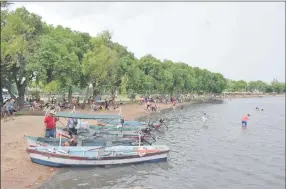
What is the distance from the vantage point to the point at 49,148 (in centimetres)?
2100

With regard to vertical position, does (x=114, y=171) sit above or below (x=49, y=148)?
below

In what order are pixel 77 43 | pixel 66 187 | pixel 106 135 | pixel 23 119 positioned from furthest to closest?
pixel 77 43 → pixel 23 119 → pixel 106 135 → pixel 66 187

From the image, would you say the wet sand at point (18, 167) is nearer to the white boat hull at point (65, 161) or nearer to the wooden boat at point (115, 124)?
the white boat hull at point (65, 161)

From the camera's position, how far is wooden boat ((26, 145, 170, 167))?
20875 millimetres

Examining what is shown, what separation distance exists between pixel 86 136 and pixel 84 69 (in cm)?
2481

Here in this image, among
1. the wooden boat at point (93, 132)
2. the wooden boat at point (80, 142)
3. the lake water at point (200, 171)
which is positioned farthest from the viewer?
the wooden boat at point (93, 132)

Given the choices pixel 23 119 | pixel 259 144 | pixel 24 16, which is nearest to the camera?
pixel 259 144

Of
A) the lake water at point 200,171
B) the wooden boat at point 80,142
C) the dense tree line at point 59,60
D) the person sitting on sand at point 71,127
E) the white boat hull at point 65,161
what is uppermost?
the dense tree line at point 59,60

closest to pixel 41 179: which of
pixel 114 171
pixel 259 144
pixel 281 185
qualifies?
pixel 114 171

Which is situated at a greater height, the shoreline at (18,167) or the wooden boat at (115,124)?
the wooden boat at (115,124)

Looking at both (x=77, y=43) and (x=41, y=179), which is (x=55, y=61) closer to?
(x=77, y=43)

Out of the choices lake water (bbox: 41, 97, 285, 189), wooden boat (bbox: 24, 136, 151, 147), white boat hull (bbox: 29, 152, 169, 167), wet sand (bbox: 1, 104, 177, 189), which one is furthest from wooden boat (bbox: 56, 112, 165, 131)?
wet sand (bbox: 1, 104, 177, 189)

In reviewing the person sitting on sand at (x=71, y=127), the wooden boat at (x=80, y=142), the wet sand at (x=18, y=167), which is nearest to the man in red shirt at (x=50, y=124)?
the wooden boat at (x=80, y=142)

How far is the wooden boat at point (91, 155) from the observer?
2088cm
